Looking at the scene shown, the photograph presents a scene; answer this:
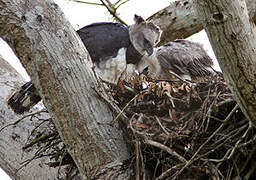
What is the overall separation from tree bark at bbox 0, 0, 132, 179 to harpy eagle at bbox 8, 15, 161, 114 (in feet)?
4.25

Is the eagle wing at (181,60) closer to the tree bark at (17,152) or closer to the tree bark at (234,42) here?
the tree bark at (17,152)

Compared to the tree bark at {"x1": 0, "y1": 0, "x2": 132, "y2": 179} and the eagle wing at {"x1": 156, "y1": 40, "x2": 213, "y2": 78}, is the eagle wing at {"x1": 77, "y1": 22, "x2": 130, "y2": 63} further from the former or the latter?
the tree bark at {"x1": 0, "y1": 0, "x2": 132, "y2": 179}

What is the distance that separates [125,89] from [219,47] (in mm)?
1170

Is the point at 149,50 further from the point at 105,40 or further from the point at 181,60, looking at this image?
the point at 105,40

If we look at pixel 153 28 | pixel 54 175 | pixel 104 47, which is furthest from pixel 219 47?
pixel 153 28

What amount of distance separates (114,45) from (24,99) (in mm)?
1024

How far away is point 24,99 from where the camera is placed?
113 inches

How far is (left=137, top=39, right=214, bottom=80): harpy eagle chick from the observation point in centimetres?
381

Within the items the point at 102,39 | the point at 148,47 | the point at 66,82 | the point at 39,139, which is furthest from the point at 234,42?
the point at 148,47

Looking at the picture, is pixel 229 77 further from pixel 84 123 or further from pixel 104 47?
pixel 104 47

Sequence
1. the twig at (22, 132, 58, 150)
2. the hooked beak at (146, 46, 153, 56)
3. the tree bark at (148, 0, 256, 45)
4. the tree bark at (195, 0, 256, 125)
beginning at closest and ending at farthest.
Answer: the tree bark at (195, 0, 256, 125)
the twig at (22, 132, 58, 150)
the tree bark at (148, 0, 256, 45)
the hooked beak at (146, 46, 153, 56)

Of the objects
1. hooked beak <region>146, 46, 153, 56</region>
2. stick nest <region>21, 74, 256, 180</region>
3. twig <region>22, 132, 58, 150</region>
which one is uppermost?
twig <region>22, 132, 58, 150</region>

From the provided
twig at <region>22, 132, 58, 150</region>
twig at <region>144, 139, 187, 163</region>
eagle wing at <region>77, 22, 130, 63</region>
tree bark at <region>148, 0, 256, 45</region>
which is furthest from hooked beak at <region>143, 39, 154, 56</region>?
twig at <region>144, 139, 187, 163</region>

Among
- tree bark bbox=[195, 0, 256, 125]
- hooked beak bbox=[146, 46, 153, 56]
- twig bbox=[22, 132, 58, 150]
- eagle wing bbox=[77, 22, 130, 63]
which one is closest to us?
tree bark bbox=[195, 0, 256, 125]
